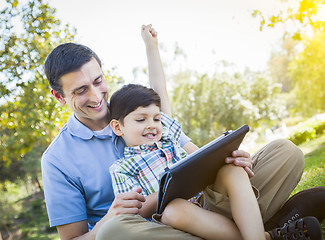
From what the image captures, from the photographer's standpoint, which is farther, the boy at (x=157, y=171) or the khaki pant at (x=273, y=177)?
the khaki pant at (x=273, y=177)

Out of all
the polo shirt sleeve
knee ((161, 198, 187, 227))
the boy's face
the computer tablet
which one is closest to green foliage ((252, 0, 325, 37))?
the boy's face

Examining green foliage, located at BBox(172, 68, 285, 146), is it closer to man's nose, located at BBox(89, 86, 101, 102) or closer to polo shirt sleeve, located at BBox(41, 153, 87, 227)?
man's nose, located at BBox(89, 86, 101, 102)

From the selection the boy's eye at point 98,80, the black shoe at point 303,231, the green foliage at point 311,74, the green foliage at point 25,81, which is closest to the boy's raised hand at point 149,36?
the boy's eye at point 98,80

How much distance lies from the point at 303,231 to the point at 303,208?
1.60 ft

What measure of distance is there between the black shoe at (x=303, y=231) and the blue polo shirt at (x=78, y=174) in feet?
3.68

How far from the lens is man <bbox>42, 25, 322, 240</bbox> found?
2078 millimetres

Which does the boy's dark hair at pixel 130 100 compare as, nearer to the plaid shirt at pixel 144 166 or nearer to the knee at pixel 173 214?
the plaid shirt at pixel 144 166

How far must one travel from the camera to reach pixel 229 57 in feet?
73.3

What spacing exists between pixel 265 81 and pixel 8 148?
18781 millimetres

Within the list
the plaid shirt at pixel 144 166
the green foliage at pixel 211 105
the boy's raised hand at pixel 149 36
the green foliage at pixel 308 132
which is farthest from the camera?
the green foliage at pixel 211 105

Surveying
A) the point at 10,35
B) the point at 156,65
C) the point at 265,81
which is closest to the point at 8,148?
the point at 10,35

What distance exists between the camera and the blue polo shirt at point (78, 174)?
2082 mm

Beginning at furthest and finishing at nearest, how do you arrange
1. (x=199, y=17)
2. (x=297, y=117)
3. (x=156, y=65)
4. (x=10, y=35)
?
(x=297, y=117), (x=199, y=17), (x=10, y=35), (x=156, y=65)

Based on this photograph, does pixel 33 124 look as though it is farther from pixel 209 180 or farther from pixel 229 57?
pixel 229 57
